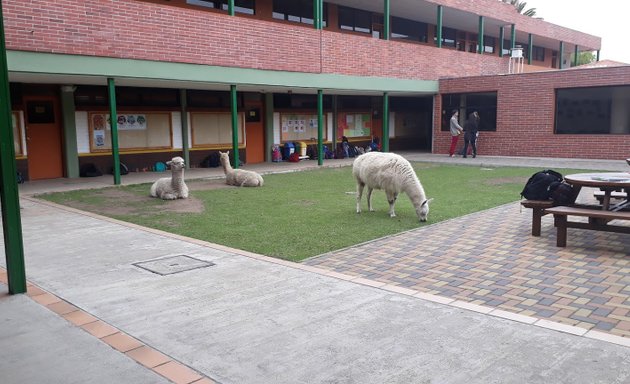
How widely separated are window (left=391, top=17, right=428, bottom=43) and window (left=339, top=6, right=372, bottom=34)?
2.06m

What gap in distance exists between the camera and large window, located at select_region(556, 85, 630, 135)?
63.5ft

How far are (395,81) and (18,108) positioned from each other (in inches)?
517

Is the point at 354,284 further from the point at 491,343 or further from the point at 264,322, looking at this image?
the point at 491,343

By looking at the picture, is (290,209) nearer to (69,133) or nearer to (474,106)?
(69,133)

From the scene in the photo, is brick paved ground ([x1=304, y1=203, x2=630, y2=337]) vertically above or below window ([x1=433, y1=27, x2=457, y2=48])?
below

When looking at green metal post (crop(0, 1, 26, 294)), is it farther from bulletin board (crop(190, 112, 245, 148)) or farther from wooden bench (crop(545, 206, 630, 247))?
bulletin board (crop(190, 112, 245, 148))

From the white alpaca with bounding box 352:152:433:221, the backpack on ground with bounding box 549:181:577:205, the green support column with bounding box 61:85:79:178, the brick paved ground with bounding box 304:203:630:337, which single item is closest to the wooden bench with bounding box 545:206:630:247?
the brick paved ground with bounding box 304:203:630:337

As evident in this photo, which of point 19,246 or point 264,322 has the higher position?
point 19,246

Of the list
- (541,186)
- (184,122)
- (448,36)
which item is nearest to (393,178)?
(541,186)

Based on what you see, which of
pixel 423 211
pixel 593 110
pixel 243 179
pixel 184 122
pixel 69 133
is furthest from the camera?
pixel 593 110

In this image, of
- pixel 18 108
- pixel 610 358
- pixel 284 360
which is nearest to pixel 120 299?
pixel 284 360

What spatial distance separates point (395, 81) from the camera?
69.9 feet

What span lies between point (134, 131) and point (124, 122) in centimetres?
42

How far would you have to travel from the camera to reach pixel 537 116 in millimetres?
20750
